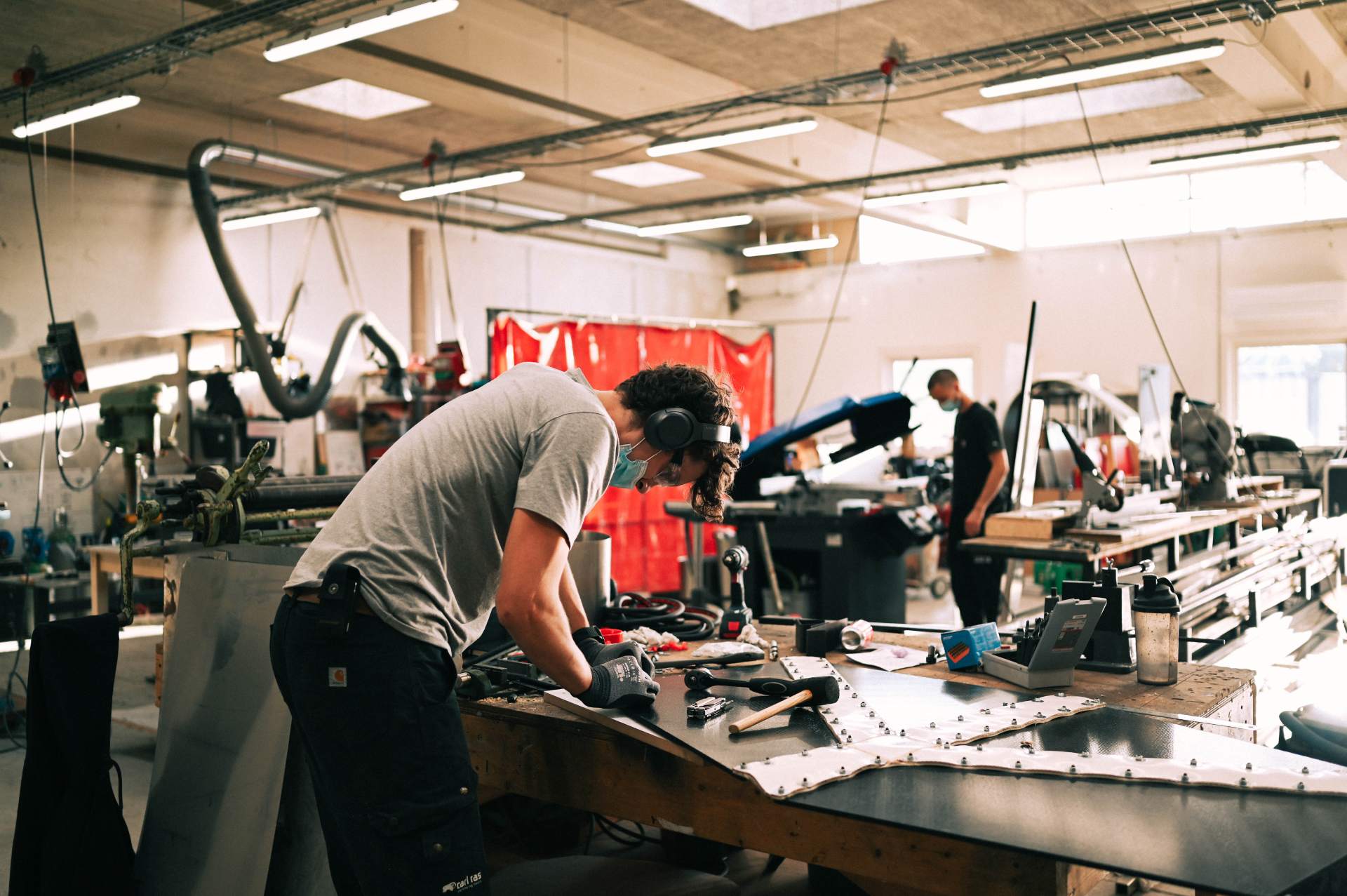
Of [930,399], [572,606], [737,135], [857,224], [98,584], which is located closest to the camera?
[572,606]

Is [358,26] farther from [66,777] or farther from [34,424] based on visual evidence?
[34,424]

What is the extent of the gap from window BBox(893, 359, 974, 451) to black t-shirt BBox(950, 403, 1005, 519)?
3.81 m

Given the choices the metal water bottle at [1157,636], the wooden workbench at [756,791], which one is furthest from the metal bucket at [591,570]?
the metal water bottle at [1157,636]

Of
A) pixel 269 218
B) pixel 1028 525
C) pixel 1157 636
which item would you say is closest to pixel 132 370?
pixel 269 218

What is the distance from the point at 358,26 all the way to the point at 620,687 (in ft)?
11.6

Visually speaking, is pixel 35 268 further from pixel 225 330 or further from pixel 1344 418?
pixel 1344 418

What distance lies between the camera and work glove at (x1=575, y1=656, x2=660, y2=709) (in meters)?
1.84

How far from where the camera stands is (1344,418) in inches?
352

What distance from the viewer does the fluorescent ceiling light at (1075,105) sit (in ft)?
22.9

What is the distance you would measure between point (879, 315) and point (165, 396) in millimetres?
7161

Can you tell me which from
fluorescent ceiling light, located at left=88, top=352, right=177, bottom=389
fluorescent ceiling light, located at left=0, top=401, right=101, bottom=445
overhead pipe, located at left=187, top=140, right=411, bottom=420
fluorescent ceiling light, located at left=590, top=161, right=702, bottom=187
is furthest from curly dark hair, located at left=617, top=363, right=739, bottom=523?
fluorescent ceiling light, located at left=590, top=161, right=702, bottom=187

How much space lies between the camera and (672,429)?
6.18 ft

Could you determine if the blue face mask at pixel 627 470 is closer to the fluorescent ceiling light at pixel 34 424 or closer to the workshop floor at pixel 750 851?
the workshop floor at pixel 750 851

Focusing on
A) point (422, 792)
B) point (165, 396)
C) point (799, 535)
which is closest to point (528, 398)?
point (422, 792)
